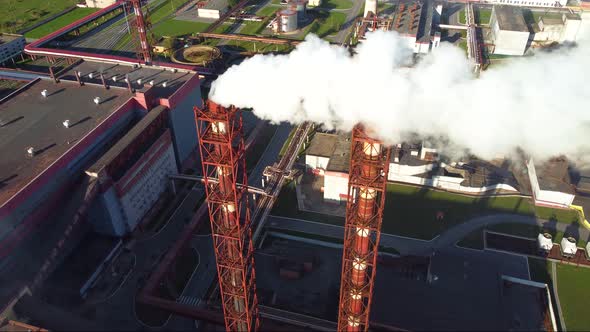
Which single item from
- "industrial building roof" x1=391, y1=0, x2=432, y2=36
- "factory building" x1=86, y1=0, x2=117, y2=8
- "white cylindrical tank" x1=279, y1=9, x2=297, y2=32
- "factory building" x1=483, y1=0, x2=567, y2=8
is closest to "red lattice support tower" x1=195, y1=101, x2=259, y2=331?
"industrial building roof" x1=391, y1=0, x2=432, y2=36

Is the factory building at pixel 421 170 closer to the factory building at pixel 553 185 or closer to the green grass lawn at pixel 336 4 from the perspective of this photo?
the factory building at pixel 553 185

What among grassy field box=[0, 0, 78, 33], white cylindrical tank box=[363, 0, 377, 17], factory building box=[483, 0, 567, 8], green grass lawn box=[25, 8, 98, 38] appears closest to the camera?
white cylindrical tank box=[363, 0, 377, 17]

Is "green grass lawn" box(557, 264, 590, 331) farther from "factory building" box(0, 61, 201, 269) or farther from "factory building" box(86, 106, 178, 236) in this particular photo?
"factory building" box(0, 61, 201, 269)

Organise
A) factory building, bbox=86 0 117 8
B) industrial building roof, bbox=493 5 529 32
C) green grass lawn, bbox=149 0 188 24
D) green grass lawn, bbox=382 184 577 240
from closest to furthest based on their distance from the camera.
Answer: green grass lawn, bbox=382 184 577 240 → industrial building roof, bbox=493 5 529 32 → green grass lawn, bbox=149 0 188 24 → factory building, bbox=86 0 117 8

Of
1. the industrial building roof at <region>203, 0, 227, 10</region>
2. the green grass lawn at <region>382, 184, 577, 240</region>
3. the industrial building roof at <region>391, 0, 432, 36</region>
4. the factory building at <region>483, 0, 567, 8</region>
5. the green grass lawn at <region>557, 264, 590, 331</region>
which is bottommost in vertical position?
the green grass lawn at <region>557, 264, 590, 331</region>

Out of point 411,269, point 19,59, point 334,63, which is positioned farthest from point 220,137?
point 19,59

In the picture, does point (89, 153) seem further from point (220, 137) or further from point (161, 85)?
point (220, 137)

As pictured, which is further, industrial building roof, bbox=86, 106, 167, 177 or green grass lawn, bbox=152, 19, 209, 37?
green grass lawn, bbox=152, 19, 209, 37

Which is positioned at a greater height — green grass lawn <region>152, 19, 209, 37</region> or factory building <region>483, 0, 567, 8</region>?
factory building <region>483, 0, 567, 8</region>
